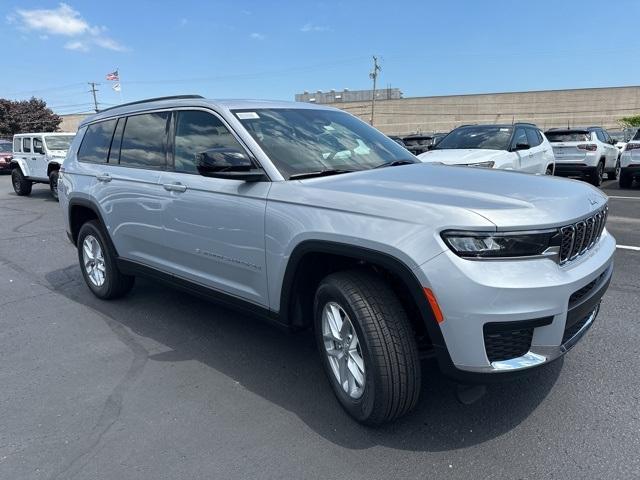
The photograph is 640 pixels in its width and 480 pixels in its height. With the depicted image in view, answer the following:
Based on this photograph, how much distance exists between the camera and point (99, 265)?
5066 millimetres

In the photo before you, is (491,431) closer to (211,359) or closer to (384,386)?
(384,386)

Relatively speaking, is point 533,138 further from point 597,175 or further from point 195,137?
point 195,137

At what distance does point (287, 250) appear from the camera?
116 inches

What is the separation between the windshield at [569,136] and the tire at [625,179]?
1297 mm

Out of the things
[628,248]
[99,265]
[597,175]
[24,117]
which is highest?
[24,117]

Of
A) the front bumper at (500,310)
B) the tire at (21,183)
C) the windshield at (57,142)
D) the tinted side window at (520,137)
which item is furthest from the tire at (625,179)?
the tire at (21,183)

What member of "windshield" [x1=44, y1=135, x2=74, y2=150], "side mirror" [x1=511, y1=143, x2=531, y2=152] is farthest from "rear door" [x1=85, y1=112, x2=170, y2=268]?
"windshield" [x1=44, y1=135, x2=74, y2=150]

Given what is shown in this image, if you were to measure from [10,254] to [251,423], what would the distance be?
6256mm

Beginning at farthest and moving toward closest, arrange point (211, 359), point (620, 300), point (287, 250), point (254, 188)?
point (620, 300), point (211, 359), point (254, 188), point (287, 250)

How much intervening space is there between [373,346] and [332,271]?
693mm

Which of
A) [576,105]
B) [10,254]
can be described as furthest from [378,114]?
[10,254]

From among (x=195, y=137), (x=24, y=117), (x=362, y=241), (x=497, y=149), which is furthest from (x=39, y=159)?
(x=24, y=117)

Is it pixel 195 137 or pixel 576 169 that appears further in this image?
pixel 576 169

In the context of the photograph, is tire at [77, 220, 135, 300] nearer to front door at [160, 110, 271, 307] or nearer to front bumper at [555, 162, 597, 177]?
front door at [160, 110, 271, 307]
